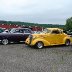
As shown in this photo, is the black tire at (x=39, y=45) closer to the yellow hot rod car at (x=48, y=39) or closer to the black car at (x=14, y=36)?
the yellow hot rod car at (x=48, y=39)

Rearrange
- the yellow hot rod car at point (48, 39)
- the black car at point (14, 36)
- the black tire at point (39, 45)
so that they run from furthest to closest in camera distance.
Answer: the black car at point (14, 36), the yellow hot rod car at point (48, 39), the black tire at point (39, 45)

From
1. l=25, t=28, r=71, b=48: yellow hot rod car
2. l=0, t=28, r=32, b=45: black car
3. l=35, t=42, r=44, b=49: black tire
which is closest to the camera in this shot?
l=35, t=42, r=44, b=49: black tire

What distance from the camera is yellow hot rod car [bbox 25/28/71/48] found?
65.7 feet

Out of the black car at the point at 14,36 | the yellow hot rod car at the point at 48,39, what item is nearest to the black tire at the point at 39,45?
the yellow hot rod car at the point at 48,39

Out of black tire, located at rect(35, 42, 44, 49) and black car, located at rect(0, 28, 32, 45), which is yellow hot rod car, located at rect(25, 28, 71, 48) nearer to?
black tire, located at rect(35, 42, 44, 49)

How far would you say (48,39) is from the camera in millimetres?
20516

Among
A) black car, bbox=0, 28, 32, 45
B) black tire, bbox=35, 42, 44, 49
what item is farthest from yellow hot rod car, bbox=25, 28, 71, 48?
black car, bbox=0, 28, 32, 45

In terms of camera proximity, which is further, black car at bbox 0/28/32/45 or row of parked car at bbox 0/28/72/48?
black car at bbox 0/28/32/45

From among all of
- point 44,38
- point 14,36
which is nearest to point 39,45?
point 44,38

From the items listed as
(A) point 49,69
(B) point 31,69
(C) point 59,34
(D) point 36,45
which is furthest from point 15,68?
(C) point 59,34

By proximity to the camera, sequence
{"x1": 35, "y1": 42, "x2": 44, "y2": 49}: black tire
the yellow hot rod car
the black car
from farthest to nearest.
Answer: the black car, the yellow hot rod car, {"x1": 35, "y1": 42, "x2": 44, "y2": 49}: black tire

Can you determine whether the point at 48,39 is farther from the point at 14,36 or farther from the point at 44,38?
the point at 14,36

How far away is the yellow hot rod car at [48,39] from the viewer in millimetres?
20016

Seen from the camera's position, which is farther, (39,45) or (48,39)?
(48,39)
